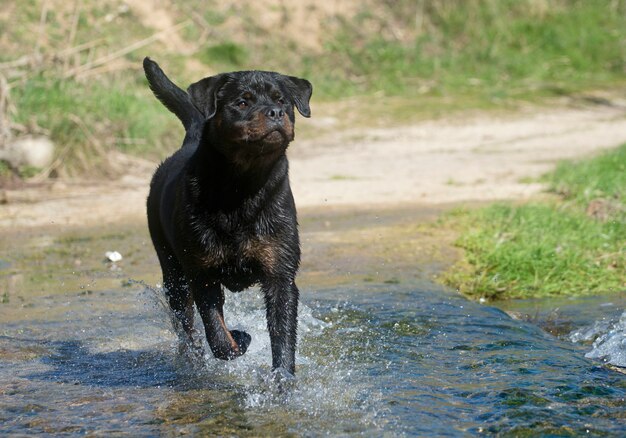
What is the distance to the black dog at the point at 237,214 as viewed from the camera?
15.4 feet

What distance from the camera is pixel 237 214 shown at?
15.5 feet

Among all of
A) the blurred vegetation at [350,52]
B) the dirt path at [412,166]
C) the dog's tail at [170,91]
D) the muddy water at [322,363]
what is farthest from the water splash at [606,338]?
the blurred vegetation at [350,52]

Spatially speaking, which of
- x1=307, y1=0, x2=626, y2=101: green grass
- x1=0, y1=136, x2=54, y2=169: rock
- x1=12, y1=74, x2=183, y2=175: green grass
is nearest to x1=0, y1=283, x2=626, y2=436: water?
x1=0, y1=136, x2=54, y2=169: rock

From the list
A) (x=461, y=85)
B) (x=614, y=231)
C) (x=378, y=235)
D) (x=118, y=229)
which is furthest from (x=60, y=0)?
(x=614, y=231)

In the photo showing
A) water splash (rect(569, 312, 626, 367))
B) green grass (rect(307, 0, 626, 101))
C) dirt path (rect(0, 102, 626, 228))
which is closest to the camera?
water splash (rect(569, 312, 626, 367))

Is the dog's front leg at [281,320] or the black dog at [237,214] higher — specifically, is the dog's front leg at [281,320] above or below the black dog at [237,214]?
below

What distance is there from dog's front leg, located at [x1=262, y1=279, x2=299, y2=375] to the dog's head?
1.92 ft

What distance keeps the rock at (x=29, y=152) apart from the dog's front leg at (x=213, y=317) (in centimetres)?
578

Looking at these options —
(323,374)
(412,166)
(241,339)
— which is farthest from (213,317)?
(412,166)

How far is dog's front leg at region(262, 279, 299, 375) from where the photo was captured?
473 cm

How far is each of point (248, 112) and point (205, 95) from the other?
0.26m

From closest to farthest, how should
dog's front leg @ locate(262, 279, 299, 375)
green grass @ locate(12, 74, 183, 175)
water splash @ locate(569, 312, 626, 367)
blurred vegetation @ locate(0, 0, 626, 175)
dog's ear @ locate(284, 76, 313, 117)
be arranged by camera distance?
dog's front leg @ locate(262, 279, 299, 375) → dog's ear @ locate(284, 76, 313, 117) → water splash @ locate(569, 312, 626, 367) → green grass @ locate(12, 74, 183, 175) → blurred vegetation @ locate(0, 0, 626, 175)

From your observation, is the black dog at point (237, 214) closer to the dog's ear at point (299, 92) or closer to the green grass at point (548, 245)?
the dog's ear at point (299, 92)

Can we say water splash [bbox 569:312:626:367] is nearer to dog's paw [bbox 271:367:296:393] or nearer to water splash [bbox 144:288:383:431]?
water splash [bbox 144:288:383:431]
